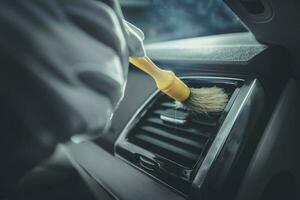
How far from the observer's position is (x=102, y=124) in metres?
0.41

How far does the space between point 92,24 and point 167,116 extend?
0.44 m

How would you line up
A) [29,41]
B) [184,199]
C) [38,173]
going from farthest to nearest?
1. [38,173]
2. [184,199]
3. [29,41]

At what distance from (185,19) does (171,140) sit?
1.67ft

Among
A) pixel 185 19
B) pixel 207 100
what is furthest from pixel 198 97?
pixel 185 19

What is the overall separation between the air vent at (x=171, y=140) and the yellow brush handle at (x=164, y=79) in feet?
0.19

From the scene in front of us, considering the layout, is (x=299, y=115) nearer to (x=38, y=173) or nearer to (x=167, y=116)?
(x=167, y=116)

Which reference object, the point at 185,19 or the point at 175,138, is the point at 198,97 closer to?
the point at 175,138

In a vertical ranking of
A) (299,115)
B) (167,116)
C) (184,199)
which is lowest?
(184,199)

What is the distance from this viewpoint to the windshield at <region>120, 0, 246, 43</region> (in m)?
1.04

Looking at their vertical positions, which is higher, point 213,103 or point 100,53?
point 213,103

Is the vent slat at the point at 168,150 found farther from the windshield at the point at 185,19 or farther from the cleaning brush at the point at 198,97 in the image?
the windshield at the point at 185,19

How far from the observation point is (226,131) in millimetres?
656

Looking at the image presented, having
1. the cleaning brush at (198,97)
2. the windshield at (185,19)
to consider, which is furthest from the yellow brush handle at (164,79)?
the windshield at (185,19)

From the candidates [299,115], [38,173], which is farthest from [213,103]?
[38,173]
